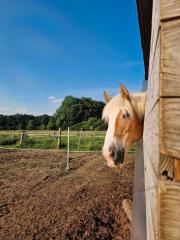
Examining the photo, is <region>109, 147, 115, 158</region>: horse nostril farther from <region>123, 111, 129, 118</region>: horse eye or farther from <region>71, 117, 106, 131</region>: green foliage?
<region>71, 117, 106, 131</region>: green foliage

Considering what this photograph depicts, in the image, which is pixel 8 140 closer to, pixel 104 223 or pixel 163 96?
pixel 104 223

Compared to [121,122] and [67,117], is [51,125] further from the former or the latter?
[121,122]

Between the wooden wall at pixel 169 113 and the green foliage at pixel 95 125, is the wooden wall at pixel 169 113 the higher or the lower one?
the lower one

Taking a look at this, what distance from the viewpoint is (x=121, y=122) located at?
2217 millimetres

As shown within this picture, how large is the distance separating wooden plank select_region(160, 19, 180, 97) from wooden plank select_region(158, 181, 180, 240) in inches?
6.5

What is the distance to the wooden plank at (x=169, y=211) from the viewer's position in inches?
16.4

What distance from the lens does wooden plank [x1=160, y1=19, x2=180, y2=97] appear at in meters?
0.43

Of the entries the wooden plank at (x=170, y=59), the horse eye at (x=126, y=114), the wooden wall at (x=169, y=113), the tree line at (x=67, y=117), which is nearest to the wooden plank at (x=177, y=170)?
the wooden wall at (x=169, y=113)

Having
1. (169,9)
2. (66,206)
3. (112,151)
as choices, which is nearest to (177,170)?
(169,9)

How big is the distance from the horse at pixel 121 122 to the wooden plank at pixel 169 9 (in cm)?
173

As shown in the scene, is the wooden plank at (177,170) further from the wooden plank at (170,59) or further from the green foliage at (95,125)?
the green foliage at (95,125)

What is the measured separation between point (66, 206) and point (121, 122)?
2445 mm

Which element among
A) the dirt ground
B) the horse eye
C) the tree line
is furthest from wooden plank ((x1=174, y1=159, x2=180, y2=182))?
the tree line

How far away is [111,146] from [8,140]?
61.9 ft
